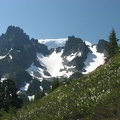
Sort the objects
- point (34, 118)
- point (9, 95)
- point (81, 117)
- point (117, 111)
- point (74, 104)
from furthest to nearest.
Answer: point (9, 95) → point (34, 118) → point (74, 104) → point (81, 117) → point (117, 111)

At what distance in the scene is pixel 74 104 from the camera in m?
17.0

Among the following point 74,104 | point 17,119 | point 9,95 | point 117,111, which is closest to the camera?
point 117,111

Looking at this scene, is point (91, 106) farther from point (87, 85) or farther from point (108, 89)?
point (87, 85)

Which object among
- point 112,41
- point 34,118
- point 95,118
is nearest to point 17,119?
point 34,118

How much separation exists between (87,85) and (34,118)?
190 inches

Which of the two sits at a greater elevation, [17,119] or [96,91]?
[96,91]

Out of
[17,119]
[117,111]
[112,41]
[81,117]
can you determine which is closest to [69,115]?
[81,117]

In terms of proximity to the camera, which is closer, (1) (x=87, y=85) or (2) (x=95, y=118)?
(2) (x=95, y=118)

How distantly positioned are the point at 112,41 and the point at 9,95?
36081 millimetres

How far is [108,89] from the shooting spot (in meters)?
17.1

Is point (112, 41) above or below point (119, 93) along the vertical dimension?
above

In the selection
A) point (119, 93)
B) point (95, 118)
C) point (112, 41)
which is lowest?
point (95, 118)

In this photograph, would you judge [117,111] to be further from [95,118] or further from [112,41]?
[112,41]

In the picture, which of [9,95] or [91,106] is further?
[9,95]
